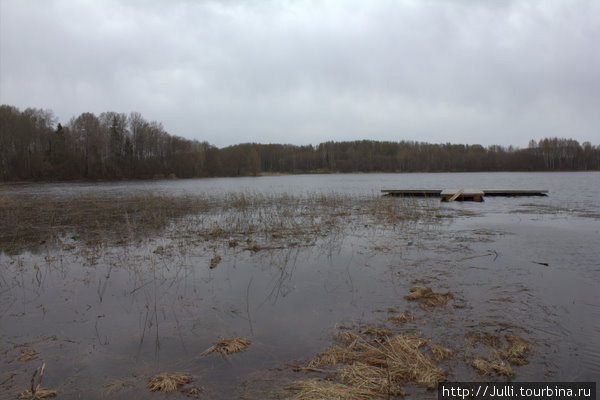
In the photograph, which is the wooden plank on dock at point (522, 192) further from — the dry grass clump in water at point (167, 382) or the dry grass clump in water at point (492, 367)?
the dry grass clump in water at point (167, 382)

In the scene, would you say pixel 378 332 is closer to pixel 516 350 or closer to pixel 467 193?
pixel 516 350

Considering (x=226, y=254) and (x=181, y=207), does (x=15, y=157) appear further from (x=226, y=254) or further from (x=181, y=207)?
(x=226, y=254)

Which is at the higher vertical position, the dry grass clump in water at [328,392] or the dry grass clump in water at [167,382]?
the dry grass clump in water at [328,392]

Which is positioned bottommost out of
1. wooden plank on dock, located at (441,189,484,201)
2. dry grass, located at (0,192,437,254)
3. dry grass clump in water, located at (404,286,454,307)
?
dry grass clump in water, located at (404,286,454,307)

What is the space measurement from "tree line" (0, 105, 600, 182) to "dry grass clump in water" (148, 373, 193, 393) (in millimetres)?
67855

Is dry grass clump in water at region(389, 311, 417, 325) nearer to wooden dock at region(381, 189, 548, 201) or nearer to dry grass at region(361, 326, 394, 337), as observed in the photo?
dry grass at region(361, 326, 394, 337)

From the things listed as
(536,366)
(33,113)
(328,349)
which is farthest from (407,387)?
(33,113)

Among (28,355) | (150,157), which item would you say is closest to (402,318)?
(28,355)

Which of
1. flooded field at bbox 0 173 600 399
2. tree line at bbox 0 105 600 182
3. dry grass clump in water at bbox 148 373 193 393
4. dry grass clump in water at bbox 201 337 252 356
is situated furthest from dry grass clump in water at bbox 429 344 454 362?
tree line at bbox 0 105 600 182

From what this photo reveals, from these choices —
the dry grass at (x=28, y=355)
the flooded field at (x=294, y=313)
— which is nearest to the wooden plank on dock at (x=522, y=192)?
the flooded field at (x=294, y=313)

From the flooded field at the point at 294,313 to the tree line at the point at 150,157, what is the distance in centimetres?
6192

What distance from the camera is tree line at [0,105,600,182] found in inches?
2319

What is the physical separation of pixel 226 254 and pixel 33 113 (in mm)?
75275

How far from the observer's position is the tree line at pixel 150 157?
58.9 meters
